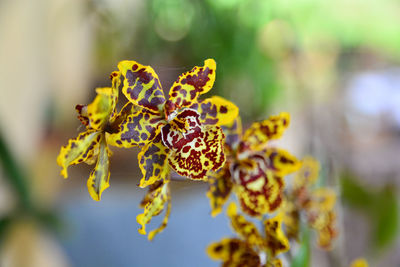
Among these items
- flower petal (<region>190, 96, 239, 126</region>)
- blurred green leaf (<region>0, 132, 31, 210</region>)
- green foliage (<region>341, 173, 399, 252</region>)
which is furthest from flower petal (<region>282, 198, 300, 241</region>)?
blurred green leaf (<region>0, 132, 31, 210</region>)

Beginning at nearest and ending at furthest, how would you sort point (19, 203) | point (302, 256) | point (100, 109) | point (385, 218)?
point (100, 109) → point (302, 256) → point (385, 218) → point (19, 203)

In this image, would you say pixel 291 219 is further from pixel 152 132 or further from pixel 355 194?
pixel 355 194

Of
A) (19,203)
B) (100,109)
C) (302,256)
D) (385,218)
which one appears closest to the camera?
(100,109)

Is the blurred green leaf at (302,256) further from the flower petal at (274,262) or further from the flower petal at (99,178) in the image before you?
the flower petal at (99,178)

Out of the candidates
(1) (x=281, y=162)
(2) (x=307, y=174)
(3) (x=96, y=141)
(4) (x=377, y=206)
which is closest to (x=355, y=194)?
(4) (x=377, y=206)

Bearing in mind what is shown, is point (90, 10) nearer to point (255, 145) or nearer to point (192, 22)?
point (192, 22)

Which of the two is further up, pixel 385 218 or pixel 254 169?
pixel 254 169

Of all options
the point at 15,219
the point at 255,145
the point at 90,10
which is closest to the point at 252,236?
the point at 255,145
